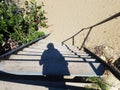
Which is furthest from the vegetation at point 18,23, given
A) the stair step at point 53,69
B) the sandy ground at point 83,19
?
the stair step at point 53,69

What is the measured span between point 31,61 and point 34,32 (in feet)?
16.3

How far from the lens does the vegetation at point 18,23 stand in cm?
792

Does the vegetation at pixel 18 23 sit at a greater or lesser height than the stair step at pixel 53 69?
greater

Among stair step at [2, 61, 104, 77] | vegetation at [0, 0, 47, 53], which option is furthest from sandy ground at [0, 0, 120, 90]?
stair step at [2, 61, 104, 77]

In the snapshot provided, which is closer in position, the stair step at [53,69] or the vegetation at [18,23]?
the stair step at [53,69]

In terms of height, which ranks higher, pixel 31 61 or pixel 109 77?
pixel 31 61

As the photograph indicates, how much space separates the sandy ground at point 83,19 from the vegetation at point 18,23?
10.0ft

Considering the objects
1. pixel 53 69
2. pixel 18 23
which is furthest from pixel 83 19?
pixel 53 69

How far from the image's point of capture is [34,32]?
8.94m

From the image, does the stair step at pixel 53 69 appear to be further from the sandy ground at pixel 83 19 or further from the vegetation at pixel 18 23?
the sandy ground at pixel 83 19

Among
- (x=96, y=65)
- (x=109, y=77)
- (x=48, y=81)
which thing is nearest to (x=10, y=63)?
(x=48, y=81)

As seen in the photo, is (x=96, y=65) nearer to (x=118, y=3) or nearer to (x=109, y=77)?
(x=109, y=77)

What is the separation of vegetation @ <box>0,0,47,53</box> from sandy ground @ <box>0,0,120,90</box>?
3058 millimetres

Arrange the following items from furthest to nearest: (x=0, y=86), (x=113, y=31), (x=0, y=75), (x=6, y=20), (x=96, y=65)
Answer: (x=113, y=31) → (x=6, y=20) → (x=96, y=65) → (x=0, y=75) → (x=0, y=86)
